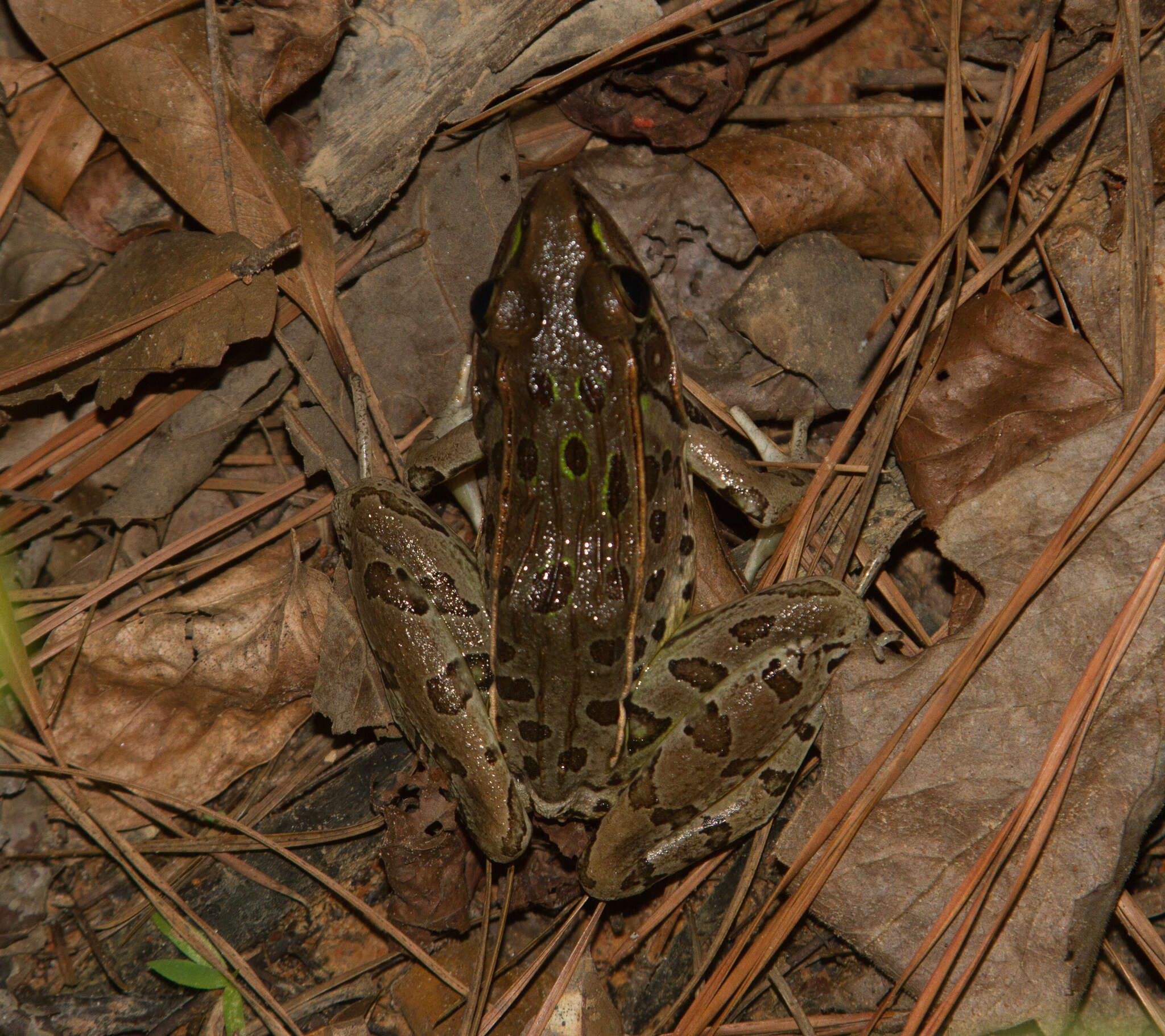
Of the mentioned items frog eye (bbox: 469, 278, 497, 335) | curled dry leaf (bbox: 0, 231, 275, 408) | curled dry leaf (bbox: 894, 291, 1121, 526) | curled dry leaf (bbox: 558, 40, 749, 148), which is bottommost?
curled dry leaf (bbox: 894, 291, 1121, 526)

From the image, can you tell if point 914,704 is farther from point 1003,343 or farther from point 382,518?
point 382,518

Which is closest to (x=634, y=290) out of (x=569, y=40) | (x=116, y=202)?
(x=569, y=40)

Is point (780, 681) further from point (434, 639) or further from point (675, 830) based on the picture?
point (434, 639)

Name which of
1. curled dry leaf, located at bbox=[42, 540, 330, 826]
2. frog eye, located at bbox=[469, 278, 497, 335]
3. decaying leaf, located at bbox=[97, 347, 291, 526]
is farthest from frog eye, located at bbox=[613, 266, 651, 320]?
curled dry leaf, located at bbox=[42, 540, 330, 826]

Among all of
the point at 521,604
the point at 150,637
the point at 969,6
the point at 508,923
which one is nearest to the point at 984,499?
the point at 521,604

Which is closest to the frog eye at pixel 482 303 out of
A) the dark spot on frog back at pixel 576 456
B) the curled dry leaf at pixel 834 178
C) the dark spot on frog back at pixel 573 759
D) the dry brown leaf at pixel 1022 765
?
the dark spot on frog back at pixel 576 456

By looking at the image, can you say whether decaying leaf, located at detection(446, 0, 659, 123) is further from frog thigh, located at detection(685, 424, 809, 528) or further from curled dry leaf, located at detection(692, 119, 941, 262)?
frog thigh, located at detection(685, 424, 809, 528)
